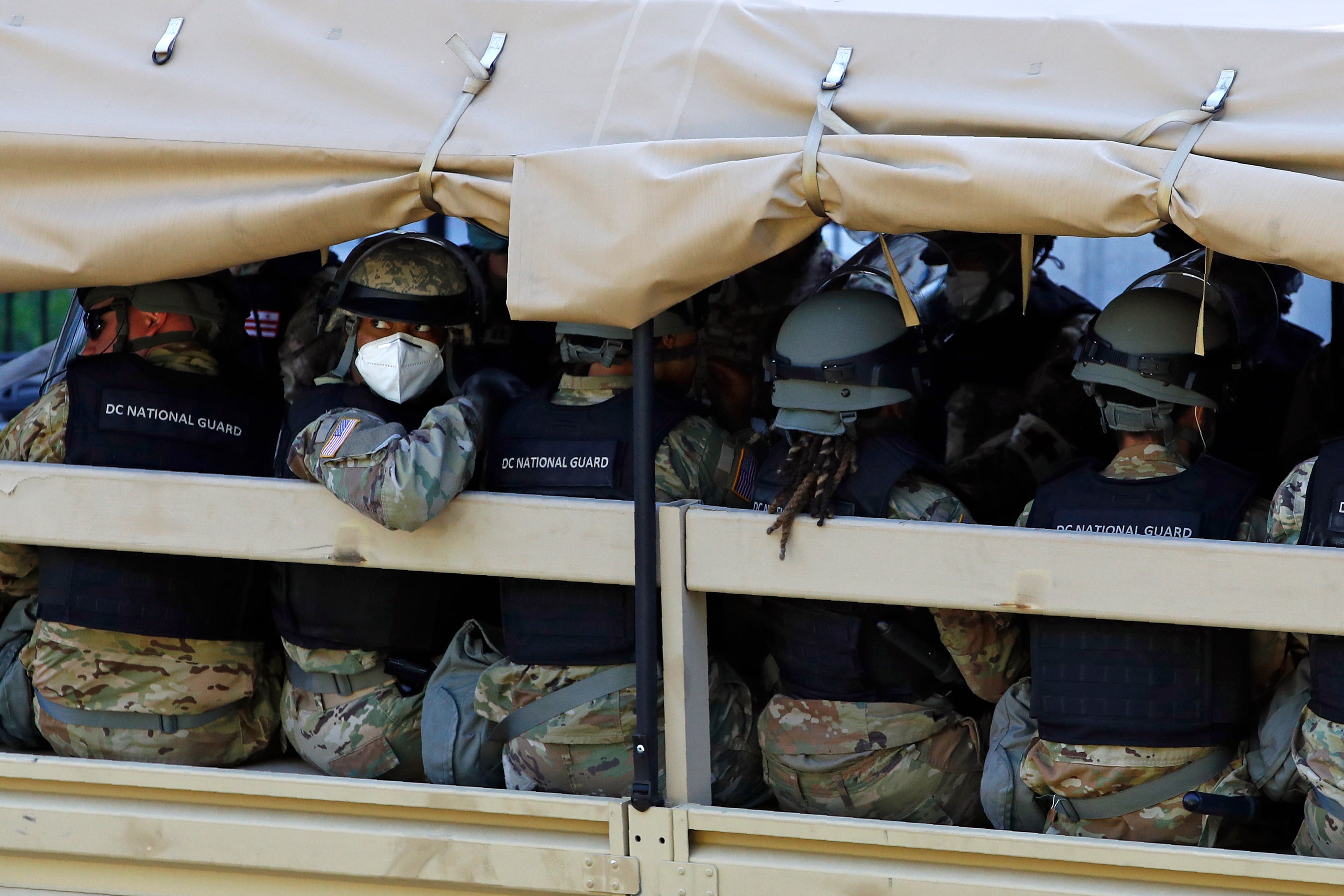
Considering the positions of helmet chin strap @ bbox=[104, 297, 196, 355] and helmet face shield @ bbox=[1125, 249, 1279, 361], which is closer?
helmet face shield @ bbox=[1125, 249, 1279, 361]

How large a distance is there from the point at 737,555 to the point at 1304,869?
1.17 metres

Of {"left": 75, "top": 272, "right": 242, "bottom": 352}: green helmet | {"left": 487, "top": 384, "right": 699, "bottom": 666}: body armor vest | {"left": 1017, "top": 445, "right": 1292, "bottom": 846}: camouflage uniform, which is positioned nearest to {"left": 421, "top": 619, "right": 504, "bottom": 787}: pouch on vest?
{"left": 487, "top": 384, "right": 699, "bottom": 666}: body armor vest

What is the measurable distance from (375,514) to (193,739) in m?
1.01

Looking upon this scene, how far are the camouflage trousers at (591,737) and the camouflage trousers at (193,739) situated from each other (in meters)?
0.72

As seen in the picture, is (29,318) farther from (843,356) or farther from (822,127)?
(822,127)

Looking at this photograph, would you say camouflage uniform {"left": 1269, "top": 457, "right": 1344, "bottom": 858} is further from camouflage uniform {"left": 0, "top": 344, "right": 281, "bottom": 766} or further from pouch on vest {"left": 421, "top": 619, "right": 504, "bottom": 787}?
camouflage uniform {"left": 0, "top": 344, "right": 281, "bottom": 766}

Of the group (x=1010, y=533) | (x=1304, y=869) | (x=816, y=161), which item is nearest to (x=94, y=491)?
(x=816, y=161)

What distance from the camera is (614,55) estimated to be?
9.68 ft

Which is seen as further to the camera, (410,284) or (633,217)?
(410,284)

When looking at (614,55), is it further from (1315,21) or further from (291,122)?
(1315,21)

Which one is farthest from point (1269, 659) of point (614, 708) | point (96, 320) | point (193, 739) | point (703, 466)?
point (96, 320)

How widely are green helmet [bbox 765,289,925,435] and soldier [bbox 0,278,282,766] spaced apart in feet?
4.67

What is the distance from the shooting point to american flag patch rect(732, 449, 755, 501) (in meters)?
3.33

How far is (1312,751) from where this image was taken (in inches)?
107
